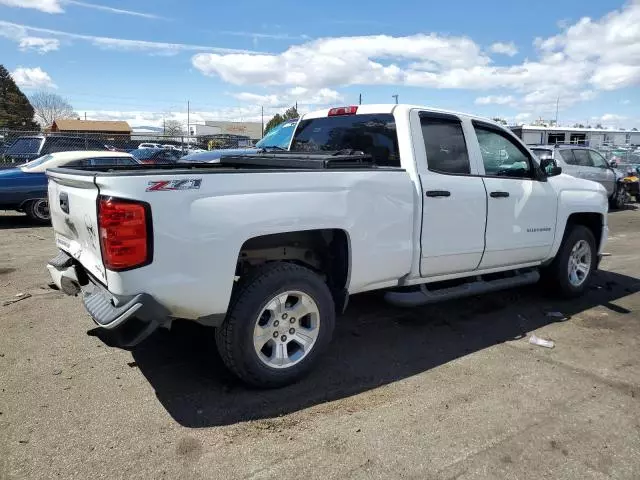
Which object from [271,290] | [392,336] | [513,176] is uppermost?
[513,176]

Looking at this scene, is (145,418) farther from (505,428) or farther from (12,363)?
(505,428)

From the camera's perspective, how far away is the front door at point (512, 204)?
4.93m

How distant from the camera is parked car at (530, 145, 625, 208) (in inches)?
540

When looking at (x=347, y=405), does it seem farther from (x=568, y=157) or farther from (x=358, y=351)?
(x=568, y=157)

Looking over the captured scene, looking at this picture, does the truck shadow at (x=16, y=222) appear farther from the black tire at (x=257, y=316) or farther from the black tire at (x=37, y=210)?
the black tire at (x=257, y=316)

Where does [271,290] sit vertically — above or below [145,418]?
above

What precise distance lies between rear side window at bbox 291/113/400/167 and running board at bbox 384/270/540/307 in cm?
111

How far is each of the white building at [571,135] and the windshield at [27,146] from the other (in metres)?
20.3

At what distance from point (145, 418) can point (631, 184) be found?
19.2m

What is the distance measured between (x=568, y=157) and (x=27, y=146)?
49.9 feet

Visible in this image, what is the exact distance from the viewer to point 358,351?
14.6 ft

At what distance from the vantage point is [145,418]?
327cm

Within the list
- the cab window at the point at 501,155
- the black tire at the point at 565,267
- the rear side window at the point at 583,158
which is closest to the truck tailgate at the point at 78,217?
the cab window at the point at 501,155

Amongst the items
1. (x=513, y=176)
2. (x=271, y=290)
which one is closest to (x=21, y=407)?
(x=271, y=290)
